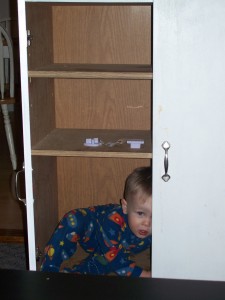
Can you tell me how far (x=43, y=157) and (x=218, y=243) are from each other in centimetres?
57

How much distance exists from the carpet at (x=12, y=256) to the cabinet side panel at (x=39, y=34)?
0.75 meters

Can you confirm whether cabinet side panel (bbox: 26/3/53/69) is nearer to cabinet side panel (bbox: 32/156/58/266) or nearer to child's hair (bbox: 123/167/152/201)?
cabinet side panel (bbox: 32/156/58/266)

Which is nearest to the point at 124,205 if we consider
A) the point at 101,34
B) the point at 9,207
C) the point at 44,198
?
the point at 44,198

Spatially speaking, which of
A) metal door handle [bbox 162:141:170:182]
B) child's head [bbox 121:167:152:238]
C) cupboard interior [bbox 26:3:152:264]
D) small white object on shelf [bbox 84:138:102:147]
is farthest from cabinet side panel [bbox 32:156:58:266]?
metal door handle [bbox 162:141:170:182]

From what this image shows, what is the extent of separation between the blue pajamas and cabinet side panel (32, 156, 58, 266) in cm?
5

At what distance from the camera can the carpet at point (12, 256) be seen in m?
1.96

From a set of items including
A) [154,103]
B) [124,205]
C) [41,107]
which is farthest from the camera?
[124,205]

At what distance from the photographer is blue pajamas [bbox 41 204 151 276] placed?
1691 millimetres

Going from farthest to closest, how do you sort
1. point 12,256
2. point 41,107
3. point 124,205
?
point 12,256
point 124,205
point 41,107

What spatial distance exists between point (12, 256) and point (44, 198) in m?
0.49

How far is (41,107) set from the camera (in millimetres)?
1608

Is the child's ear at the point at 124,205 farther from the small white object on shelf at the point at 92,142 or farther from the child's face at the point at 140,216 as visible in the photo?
the small white object on shelf at the point at 92,142

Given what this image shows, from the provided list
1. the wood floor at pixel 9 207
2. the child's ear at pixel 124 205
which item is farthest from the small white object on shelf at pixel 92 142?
the wood floor at pixel 9 207

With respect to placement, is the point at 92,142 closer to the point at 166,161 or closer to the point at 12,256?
the point at 166,161
